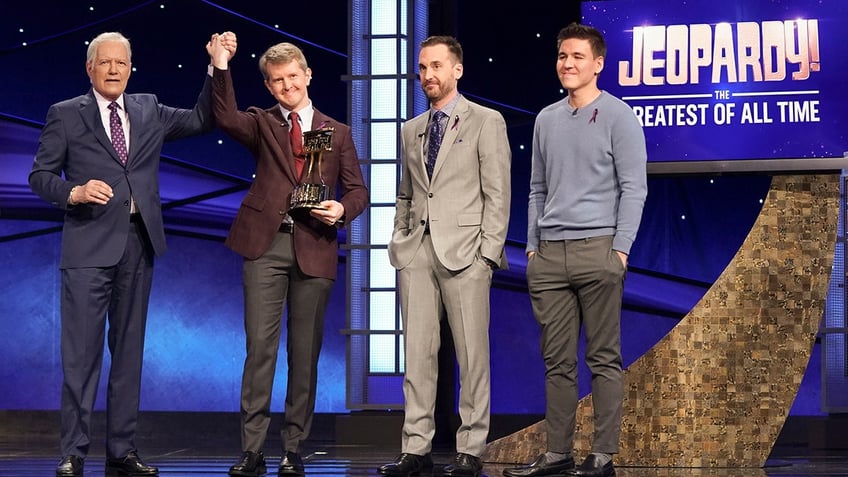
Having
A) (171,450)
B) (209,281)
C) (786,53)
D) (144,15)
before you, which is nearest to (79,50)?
(144,15)

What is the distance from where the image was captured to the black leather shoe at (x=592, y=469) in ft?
13.0

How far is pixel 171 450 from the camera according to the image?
5.77 metres

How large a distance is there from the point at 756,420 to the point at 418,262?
5.50 ft

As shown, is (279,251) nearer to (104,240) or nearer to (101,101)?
(104,240)

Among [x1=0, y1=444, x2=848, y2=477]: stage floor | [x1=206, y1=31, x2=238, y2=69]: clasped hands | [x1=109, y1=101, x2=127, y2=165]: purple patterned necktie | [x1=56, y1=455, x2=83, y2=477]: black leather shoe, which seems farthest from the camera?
[x1=0, y1=444, x2=848, y2=477]: stage floor

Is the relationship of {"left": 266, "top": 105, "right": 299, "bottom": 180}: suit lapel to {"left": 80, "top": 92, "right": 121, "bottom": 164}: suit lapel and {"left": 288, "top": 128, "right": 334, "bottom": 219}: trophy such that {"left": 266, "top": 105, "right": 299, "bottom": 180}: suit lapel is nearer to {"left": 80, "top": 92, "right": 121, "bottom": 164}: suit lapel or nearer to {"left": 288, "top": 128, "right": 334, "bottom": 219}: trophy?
{"left": 288, "top": 128, "right": 334, "bottom": 219}: trophy

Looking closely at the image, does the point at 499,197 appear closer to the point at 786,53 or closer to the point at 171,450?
the point at 786,53

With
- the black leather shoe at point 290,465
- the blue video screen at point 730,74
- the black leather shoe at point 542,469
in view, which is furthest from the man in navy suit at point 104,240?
the blue video screen at point 730,74

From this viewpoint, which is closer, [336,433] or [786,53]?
[786,53]

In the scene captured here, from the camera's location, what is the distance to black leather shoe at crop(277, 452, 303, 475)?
4.07m

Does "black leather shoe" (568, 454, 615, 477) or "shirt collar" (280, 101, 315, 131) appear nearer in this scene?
"black leather shoe" (568, 454, 615, 477)

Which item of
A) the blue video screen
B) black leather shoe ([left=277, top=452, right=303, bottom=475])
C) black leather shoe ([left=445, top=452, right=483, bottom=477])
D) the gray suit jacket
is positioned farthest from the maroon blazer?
the blue video screen

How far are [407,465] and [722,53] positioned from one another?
2.26 meters

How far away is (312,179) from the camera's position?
13.5 feet
